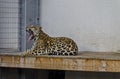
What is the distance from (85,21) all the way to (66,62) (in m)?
1.35

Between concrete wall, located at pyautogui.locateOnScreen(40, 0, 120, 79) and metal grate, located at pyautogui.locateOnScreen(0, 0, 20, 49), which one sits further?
metal grate, located at pyautogui.locateOnScreen(0, 0, 20, 49)

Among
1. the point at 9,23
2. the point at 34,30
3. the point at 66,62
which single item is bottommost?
the point at 66,62

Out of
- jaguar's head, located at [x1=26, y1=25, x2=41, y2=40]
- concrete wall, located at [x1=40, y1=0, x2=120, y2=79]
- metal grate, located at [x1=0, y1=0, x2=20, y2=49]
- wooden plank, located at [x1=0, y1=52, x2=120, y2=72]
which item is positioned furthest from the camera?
metal grate, located at [x1=0, y1=0, x2=20, y2=49]

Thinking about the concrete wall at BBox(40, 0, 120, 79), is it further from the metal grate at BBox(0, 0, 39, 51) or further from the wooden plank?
the wooden plank

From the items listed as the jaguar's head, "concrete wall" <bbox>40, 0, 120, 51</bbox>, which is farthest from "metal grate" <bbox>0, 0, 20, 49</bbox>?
the jaguar's head

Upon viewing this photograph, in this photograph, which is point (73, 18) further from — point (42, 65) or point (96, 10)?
point (42, 65)

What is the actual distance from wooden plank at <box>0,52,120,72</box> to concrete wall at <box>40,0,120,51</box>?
107cm

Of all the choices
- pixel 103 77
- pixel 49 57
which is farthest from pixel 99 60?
pixel 103 77

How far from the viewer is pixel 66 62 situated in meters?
4.41

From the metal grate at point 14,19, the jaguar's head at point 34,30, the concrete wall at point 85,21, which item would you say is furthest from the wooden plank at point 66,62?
the concrete wall at point 85,21

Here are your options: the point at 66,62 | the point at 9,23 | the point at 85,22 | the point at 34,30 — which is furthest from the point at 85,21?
the point at 66,62

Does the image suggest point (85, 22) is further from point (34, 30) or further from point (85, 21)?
point (34, 30)

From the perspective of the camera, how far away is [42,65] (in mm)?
4500

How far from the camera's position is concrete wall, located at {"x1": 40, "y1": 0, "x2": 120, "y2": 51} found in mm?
5480
